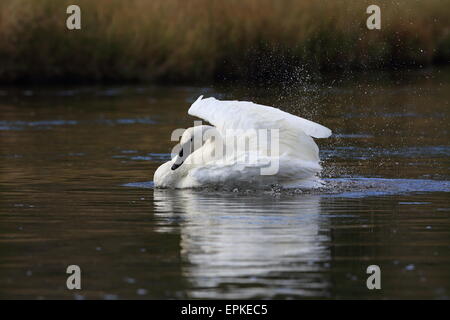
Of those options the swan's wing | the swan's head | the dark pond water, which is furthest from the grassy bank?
the swan's wing

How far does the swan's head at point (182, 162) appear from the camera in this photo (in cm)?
1291

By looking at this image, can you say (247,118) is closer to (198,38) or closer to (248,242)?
(248,242)

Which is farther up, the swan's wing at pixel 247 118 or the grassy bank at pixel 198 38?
the grassy bank at pixel 198 38

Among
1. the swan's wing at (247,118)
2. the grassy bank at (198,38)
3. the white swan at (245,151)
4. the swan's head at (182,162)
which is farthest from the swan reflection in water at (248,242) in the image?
the grassy bank at (198,38)

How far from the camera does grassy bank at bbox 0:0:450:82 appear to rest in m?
26.8

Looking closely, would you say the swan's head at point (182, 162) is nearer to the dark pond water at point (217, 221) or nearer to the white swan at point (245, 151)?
the white swan at point (245, 151)

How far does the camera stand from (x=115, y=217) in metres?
10.7

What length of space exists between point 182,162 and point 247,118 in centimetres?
87

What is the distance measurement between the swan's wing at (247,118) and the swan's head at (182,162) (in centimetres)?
21

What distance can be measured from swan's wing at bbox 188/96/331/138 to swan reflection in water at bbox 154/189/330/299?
847mm

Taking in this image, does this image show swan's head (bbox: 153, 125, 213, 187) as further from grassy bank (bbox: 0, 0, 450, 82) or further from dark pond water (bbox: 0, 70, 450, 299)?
grassy bank (bbox: 0, 0, 450, 82)

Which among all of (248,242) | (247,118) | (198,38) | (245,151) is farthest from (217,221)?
(198,38)

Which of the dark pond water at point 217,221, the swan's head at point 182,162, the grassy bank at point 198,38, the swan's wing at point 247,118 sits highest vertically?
the grassy bank at point 198,38

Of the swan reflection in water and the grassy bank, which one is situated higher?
the grassy bank
